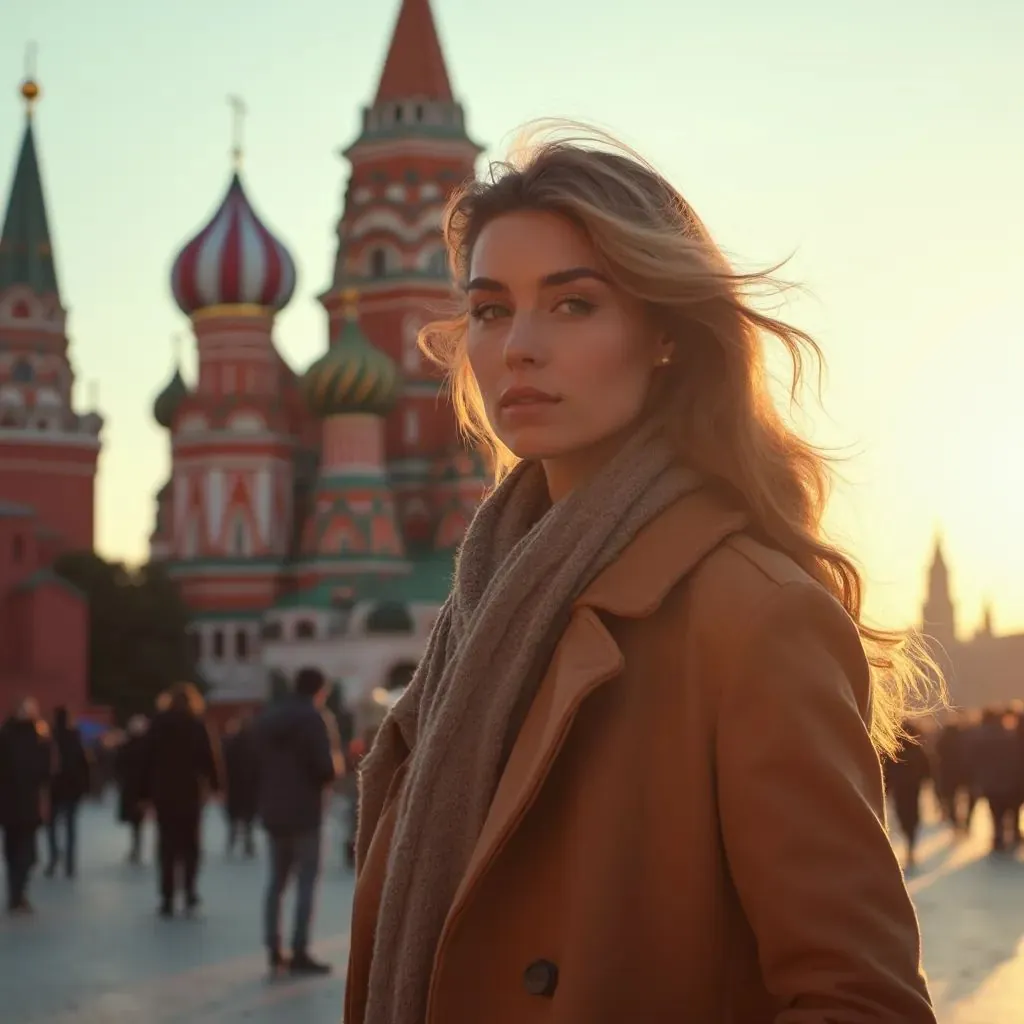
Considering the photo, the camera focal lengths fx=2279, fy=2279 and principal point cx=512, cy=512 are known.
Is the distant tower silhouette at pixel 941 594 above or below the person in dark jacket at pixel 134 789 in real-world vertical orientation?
above

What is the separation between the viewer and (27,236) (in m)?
69.2

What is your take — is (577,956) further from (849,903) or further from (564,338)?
(564,338)

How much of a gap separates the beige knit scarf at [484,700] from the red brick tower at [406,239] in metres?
61.0

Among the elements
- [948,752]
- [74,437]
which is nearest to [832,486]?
[948,752]

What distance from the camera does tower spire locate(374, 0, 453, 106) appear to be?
217ft

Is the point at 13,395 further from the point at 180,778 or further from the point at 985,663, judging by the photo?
the point at 985,663

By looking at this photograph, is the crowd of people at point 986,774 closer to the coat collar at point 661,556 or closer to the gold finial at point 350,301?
the coat collar at point 661,556

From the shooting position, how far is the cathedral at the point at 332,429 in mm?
60938

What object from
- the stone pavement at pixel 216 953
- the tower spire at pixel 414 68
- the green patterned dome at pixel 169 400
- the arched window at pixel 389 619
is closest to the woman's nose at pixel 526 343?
the stone pavement at pixel 216 953

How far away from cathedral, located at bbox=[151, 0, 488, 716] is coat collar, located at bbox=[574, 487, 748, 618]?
186 ft

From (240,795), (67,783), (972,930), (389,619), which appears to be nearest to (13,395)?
(389,619)

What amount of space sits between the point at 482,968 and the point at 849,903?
44 centimetres

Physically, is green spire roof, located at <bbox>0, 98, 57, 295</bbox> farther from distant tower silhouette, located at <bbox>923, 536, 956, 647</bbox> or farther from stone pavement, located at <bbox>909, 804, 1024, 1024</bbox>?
distant tower silhouette, located at <bbox>923, 536, 956, 647</bbox>

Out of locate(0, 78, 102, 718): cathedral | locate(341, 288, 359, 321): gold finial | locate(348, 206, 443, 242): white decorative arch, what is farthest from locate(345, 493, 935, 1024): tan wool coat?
locate(348, 206, 443, 242): white decorative arch
